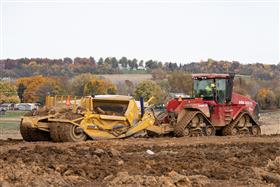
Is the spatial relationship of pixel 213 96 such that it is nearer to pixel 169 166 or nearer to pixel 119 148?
pixel 119 148

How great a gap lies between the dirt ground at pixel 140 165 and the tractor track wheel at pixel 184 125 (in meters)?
2.74

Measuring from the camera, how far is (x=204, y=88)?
22.0 m

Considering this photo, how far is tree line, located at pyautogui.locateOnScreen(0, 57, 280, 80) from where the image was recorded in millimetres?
89481

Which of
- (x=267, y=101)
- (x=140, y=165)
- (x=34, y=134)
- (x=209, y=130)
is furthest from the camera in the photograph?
(x=267, y=101)

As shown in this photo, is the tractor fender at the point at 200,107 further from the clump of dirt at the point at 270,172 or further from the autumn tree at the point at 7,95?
→ the autumn tree at the point at 7,95

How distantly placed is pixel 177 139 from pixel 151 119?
3.59ft

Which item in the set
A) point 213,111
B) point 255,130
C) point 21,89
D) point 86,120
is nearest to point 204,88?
point 213,111

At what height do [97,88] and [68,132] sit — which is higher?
[68,132]

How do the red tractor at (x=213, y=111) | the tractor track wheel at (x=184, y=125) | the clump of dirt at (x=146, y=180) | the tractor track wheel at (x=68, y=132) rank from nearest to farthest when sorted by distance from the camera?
the clump of dirt at (x=146, y=180)
the tractor track wheel at (x=68, y=132)
the tractor track wheel at (x=184, y=125)
the red tractor at (x=213, y=111)

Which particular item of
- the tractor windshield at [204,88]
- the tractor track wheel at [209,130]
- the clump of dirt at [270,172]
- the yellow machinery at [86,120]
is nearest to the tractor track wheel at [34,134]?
the yellow machinery at [86,120]

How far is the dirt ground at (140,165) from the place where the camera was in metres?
10.7

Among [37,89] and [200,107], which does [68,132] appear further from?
[37,89]

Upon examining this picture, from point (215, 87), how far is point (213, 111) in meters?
0.92

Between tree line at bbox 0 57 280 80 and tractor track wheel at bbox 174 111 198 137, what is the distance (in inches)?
2400
